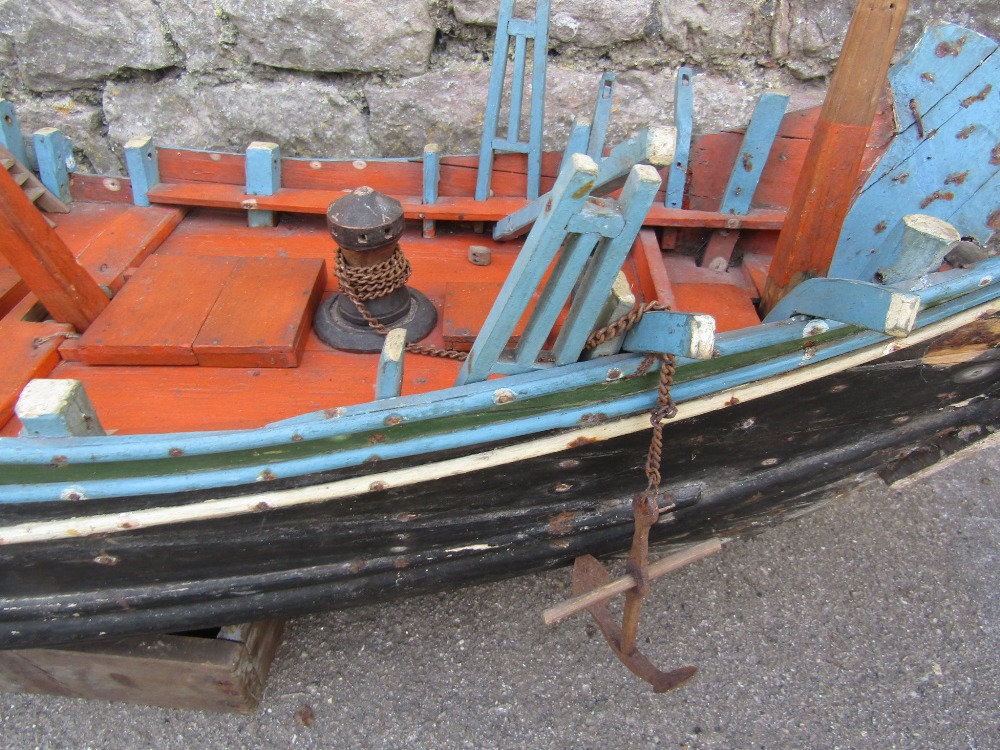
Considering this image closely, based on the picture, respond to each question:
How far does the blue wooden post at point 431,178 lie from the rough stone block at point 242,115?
3.00 ft

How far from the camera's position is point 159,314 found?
1.84 meters

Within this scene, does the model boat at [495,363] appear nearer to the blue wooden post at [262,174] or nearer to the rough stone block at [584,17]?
the blue wooden post at [262,174]

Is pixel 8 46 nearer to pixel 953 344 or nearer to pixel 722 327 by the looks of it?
pixel 722 327

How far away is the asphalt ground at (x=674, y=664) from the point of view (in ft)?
6.87

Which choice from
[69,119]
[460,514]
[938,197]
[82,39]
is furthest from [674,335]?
[69,119]

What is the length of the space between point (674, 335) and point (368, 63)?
2300 mm

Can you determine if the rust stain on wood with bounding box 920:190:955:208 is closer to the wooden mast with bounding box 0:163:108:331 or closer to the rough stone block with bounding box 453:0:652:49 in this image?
the rough stone block with bounding box 453:0:652:49

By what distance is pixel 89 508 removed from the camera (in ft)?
4.80

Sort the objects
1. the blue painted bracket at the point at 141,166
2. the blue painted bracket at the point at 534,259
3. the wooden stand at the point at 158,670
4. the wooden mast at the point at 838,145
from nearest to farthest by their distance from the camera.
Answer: the blue painted bracket at the point at 534,259 → the wooden mast at the point at 838,145 → the wooden stand at the point at 158,670 → the blue painted bracket at the point at 141,166

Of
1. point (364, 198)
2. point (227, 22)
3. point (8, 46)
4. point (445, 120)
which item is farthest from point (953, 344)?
point (8, 46)

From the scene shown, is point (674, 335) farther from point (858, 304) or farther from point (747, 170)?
point (747, 170)

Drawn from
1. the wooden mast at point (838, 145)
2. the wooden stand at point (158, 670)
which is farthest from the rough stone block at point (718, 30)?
the wooden stand at point (158, 670)

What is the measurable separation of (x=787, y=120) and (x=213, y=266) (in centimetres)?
186

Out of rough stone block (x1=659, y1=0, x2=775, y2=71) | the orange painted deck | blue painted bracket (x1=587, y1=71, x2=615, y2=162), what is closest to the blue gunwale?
the orange painted deck
